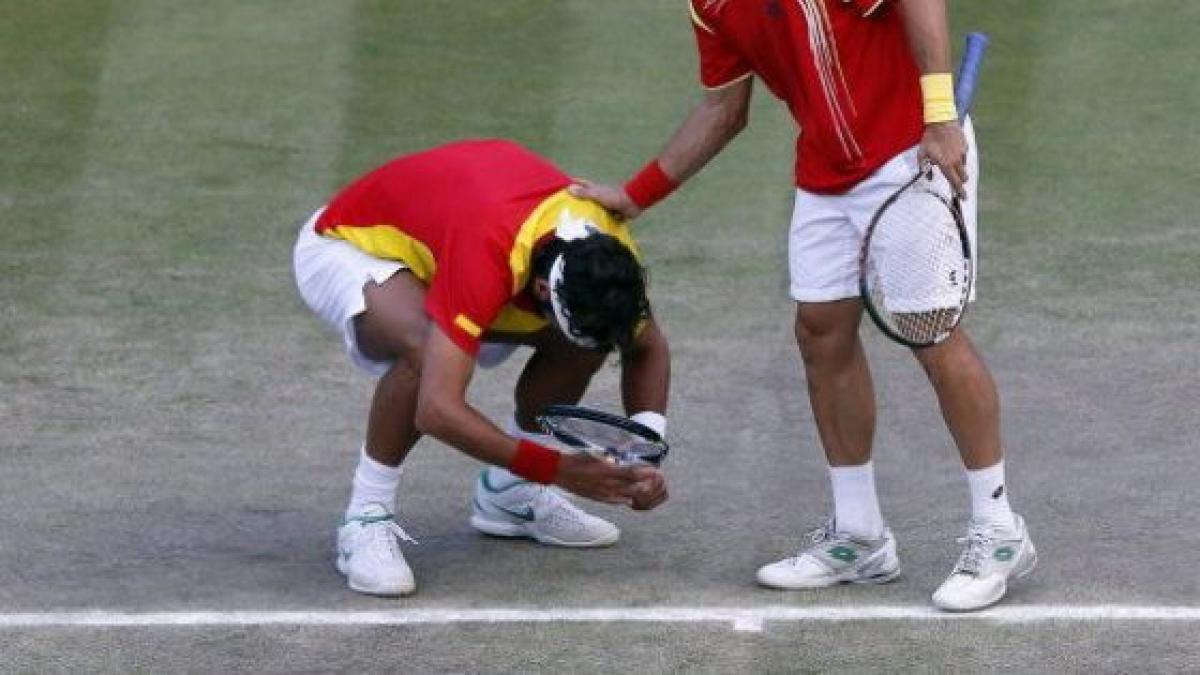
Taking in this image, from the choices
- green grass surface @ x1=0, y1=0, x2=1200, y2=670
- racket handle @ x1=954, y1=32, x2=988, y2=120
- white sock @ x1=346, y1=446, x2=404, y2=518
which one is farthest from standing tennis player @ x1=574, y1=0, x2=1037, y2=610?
white sock @ x1=346, y1=446, x2=404, y2=518

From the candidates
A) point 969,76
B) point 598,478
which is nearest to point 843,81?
point 969,76

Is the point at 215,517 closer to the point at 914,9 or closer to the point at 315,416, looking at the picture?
the point at 315,416

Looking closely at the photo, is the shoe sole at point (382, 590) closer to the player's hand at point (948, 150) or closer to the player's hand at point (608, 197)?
the player's hand at point (608, 197)

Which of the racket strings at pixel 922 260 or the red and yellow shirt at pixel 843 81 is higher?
the red and yellow shirt at pixel 843 81

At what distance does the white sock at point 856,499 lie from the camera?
7.54 meters

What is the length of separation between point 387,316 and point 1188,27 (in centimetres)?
699

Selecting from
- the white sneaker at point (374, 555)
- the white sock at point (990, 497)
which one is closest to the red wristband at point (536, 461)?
the white sneaker at point (374, 555)

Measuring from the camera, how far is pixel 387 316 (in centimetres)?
754

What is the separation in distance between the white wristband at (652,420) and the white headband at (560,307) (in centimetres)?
39

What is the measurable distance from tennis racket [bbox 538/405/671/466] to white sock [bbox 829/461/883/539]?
0.60 metres

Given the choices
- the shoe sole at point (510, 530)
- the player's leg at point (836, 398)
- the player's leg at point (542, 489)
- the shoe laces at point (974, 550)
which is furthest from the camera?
the shoe sole at point (510, 530)

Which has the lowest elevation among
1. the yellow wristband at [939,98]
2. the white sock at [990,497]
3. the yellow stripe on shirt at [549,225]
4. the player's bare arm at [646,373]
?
the white sock at [990,497]

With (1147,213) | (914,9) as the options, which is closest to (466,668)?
(914,9)

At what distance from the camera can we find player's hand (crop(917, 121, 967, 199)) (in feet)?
23.2
